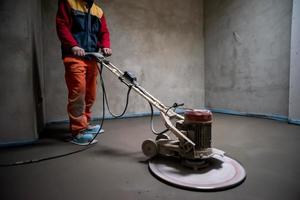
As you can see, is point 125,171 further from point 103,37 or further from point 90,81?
point 103,37

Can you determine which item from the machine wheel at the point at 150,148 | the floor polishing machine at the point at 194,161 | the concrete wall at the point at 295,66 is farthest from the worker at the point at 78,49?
the concrete wall at the point at 295,66

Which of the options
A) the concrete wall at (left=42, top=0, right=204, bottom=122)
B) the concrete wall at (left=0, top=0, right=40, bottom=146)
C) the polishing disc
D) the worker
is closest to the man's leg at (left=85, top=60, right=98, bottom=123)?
the worker

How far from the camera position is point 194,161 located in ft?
4.35

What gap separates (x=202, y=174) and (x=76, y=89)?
1298 mm

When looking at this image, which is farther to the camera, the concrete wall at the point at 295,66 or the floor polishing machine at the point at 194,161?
the concrete wall at the point at 295,66

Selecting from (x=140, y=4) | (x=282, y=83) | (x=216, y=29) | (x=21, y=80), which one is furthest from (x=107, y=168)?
(x=216, y=29)

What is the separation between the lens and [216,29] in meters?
3.95

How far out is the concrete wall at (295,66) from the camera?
2.63 metres

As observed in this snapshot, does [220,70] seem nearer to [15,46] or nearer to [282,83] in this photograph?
[282,83]

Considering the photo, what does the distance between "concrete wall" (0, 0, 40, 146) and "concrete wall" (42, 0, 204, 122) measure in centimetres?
106

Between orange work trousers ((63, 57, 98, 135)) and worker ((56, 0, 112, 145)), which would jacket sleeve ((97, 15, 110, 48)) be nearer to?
worker ((56, 0, 112, 145))

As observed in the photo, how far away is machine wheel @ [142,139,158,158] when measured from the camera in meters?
1.48

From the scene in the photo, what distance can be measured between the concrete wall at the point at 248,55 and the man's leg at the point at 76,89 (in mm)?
2564

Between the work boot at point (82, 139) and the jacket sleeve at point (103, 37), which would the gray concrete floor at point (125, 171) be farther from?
the jacket sleeve at point (103, 37)
